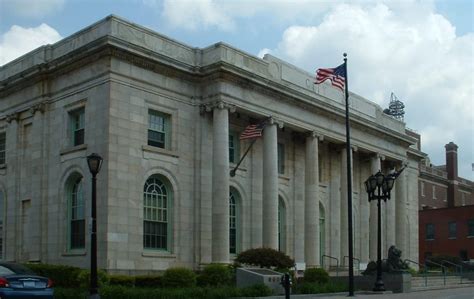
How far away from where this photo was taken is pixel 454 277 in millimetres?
45062

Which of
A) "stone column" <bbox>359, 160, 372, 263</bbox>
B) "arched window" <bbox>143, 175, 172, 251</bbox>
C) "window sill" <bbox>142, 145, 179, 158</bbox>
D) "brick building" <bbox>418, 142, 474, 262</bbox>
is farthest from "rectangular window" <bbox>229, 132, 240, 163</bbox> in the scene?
"brick building" <bbox>418, 142, 474, 262</bbox>

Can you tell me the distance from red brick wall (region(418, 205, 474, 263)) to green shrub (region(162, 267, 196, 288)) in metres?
52.9

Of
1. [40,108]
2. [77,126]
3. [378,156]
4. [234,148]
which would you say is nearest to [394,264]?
[234,148]

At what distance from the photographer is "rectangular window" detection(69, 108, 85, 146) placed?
35594 mm

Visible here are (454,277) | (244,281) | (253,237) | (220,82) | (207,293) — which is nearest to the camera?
(207,293)

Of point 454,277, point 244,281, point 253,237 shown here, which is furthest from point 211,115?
point 454,277

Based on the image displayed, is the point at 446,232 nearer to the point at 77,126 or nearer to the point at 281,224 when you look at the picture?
the point at 281,224

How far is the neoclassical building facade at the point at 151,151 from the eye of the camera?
111 feet

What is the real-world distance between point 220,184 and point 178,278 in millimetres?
7043

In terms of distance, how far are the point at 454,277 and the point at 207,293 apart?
23350 millimetres

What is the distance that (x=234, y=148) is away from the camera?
40.9 meters

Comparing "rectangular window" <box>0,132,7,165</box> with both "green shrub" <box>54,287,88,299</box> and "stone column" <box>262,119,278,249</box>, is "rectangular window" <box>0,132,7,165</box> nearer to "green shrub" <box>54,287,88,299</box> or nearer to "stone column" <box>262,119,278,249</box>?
"stone column" <box>262,119,278,249</box>

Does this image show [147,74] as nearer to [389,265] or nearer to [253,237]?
[253,237]

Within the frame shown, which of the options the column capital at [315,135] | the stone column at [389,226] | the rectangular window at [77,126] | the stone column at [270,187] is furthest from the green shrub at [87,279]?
the stone column at [389,226]
